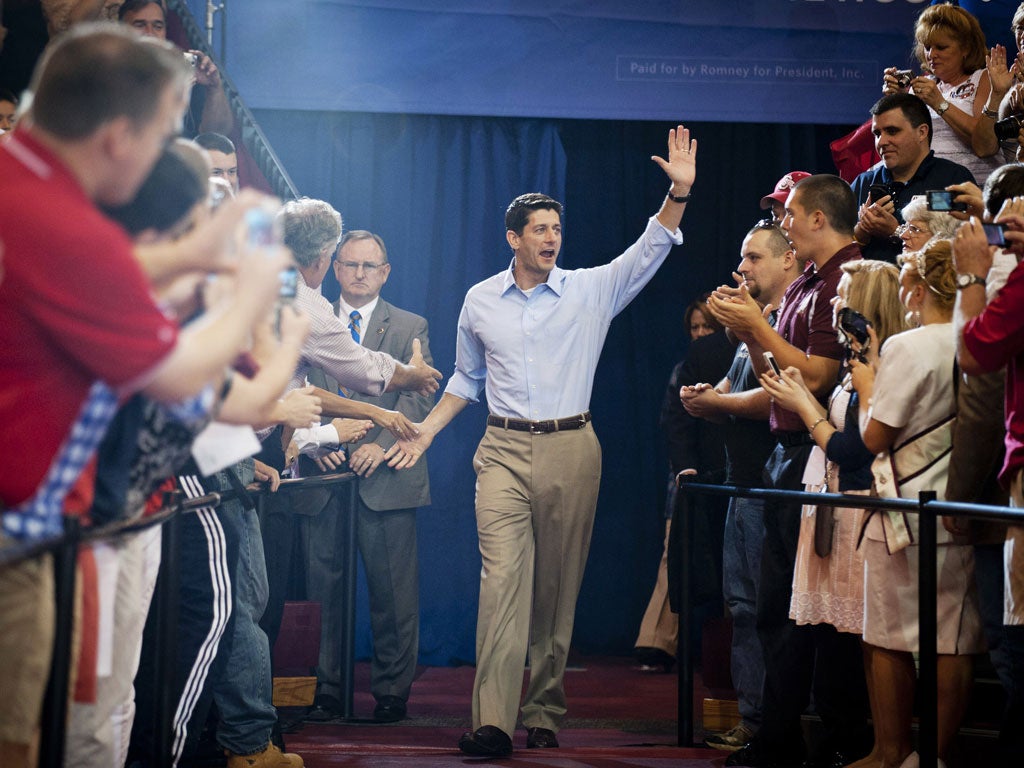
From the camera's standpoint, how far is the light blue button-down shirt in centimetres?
428

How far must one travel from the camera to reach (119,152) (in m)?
1.75

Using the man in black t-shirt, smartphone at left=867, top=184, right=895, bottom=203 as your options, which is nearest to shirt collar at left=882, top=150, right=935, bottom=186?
smartphone at left=867, top=184, right=895, bottom=203

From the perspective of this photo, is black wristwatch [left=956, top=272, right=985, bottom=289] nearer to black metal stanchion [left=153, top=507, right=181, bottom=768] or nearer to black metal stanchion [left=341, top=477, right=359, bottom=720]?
black metal stanchion [left=153, top=507, right=181, bottom=768]

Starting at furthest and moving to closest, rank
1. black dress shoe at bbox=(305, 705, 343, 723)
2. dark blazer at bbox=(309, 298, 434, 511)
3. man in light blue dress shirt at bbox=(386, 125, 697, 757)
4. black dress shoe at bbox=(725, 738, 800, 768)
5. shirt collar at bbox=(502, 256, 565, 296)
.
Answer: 1. dark blazer at bbox=(309, 298, 434, 511)
2. black dress shoe at bbox=(305, 705, 343, 723)
3. shirt collar at bbox=(502, 256, 565, 296)
4. man in light blue dress shirt at bbox=(386, 125, 697, 757)
5. black dress shoe at bbox=(725, 738, 800, 768)

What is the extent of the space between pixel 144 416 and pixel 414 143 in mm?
4849

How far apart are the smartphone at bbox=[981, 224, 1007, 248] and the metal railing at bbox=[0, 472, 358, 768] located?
6.07 ft

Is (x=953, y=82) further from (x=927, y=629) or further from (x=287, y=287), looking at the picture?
(x=287, y=287)

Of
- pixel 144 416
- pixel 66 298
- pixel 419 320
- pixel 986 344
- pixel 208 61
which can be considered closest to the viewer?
pixel 66 298

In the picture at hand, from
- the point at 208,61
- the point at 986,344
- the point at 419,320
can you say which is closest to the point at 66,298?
the point at 986,344

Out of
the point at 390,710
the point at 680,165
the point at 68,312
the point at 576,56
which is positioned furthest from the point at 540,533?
the point at 68,312

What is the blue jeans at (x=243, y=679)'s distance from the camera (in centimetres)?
325

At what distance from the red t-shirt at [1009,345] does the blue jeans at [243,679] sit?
1.90 meters

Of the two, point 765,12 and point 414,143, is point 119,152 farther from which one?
point 414,143

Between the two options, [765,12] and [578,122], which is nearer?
[765,12]
